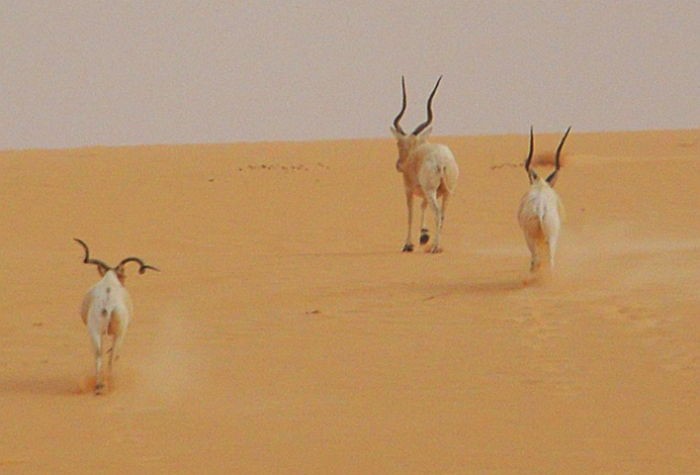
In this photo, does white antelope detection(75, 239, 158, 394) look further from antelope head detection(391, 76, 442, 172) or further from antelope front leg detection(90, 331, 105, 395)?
antelope head detection(391, 76, 442, 172)

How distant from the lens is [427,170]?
701 inches

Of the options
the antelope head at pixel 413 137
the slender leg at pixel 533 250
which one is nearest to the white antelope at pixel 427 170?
the antelope head at pixel 413 137

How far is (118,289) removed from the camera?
360 inches

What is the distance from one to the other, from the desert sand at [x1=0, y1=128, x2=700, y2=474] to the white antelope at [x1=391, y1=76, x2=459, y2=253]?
730 millimetres

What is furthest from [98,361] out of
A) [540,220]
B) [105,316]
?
[540,220]

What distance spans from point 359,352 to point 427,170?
7884 mm

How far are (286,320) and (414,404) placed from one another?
3.58 meters

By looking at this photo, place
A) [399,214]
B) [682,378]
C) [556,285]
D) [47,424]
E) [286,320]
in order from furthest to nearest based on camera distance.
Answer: [399,214], [556,285], [286,320], [682,378], [47,424]

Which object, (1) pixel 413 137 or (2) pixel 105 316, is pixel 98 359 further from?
(1) pixel 413 137

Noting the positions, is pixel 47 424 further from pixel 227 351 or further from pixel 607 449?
pixel 607 449

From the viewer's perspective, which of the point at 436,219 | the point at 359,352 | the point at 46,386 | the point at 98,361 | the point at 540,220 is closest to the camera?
the point at 98,361

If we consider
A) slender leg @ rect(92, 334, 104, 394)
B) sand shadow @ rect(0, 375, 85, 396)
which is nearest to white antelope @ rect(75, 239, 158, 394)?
slender leg @ rect(92, 334, 104, 394)

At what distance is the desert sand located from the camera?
23.8ft

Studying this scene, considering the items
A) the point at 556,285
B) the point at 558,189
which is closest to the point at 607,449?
the point at 556,285
